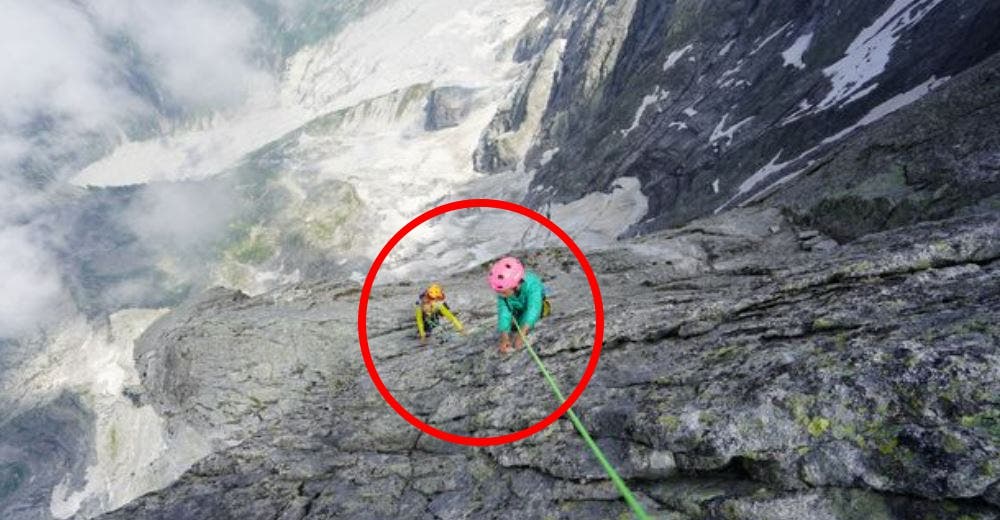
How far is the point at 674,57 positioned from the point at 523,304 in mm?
134315

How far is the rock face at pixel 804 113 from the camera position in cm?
2853

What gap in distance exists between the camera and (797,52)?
281 feet

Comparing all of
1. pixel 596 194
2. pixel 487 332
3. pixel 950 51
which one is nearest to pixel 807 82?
pixel 950 51

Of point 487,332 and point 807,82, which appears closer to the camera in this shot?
point 487,332

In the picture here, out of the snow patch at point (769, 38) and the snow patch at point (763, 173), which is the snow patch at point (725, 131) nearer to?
the snow patch at point (769, 38)

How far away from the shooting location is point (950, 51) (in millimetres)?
48250

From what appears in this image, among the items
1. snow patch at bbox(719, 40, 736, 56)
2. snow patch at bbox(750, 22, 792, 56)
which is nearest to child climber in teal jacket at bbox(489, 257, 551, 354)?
snow patch at bbox(750, 22, 792, 56)

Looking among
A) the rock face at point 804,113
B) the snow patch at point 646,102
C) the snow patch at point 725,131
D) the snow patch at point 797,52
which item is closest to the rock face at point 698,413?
the rock face at point 804,113

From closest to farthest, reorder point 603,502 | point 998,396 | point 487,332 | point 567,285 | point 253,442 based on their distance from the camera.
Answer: point 998,396, point 603,502, point 253,442, point 487,332, point 567,285

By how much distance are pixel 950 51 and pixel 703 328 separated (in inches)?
1986

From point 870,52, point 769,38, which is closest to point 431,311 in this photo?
point 870,52

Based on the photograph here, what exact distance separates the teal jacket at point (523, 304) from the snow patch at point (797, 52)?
80.8 meters

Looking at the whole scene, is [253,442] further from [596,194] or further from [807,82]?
[596,194]

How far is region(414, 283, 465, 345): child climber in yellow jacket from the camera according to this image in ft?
63.8
